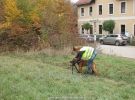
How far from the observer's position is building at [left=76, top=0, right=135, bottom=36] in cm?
5331

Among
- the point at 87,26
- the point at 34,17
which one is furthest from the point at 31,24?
the point at 87,26

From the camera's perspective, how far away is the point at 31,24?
25.5m

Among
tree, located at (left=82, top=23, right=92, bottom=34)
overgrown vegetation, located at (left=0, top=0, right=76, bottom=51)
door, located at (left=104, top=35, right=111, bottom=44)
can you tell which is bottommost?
door, located at (left=104, top=35, right=111, bottom=44)

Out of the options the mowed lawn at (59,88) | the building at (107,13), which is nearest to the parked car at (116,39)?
the building at (107,13)

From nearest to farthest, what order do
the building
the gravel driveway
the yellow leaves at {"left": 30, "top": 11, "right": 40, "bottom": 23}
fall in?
the yellow leaves at {"left": 30, "top": 11, "right": 40, "bottom": 23} → the gravel driveway → the building

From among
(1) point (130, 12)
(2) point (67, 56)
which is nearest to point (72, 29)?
(2) point (67, 56)

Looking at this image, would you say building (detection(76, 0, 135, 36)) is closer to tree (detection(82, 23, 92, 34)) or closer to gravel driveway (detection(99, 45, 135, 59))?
tree (detection(82, 23, 92, 34))

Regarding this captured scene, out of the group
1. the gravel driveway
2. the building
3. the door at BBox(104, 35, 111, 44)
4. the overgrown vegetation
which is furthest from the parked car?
the overgrown vegetation

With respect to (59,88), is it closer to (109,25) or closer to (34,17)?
(34,17)

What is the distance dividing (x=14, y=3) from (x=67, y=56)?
5862 mm

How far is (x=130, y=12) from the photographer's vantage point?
5328cm

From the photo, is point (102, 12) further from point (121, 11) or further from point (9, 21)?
point (9, 21)

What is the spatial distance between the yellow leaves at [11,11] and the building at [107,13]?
2998 cm

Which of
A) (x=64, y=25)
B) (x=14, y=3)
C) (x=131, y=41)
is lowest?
(x=131, y=41)
